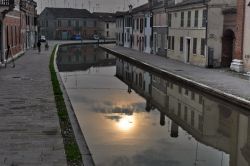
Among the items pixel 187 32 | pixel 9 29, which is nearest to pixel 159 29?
pixel 187 32

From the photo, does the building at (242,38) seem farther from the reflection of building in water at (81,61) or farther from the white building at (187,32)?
the reflection of building in water at (81,61)

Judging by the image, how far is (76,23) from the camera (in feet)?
386

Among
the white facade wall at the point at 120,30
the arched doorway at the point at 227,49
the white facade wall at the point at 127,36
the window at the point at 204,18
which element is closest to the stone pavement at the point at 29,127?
the arched doorway at the point at 227,49

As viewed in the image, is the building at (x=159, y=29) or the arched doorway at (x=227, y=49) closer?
the arched doorway at (x=227, y=49)

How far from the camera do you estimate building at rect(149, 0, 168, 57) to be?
47688mm

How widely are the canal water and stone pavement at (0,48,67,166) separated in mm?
1184

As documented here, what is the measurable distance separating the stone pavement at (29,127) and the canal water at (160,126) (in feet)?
3.89

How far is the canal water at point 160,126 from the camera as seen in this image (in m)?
11.2

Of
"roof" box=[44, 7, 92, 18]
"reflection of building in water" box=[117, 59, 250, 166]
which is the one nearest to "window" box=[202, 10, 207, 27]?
"reflection of building in water" box=[117, 59, 250, 166]

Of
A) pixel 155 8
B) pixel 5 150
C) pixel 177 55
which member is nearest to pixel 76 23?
pixel 155 8

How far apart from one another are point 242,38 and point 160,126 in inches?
634

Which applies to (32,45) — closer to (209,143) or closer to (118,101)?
(118,101)

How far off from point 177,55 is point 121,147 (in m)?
30.6

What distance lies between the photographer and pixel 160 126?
14.9 meters
